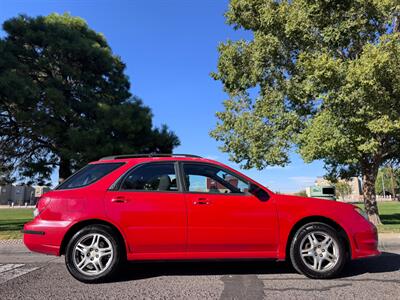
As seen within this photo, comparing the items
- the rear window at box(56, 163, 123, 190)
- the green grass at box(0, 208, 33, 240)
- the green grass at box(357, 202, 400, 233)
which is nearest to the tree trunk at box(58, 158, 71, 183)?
the green grass at box(0, 208, 33, 240)

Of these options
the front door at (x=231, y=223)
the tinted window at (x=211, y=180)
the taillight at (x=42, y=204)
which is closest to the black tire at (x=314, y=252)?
the front door at (x=231, y=223)

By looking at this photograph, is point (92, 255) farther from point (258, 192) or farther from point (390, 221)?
point (390, 221)

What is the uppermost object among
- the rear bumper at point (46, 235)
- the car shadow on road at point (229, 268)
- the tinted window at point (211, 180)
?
the tinted window at point (211, 180)

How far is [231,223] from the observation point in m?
5.20

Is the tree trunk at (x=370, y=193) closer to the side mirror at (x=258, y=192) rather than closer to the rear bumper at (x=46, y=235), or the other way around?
the side mirror at (x=258, y=192)

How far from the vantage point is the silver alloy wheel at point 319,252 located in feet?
17.1

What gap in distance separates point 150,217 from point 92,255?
0.91 m

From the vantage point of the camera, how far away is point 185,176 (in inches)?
217

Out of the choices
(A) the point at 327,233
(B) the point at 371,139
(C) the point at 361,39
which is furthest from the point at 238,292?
(C) the point at 361,39

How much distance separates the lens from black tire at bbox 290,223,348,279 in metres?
5.18

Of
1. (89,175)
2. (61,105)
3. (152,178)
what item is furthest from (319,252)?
(61,105)

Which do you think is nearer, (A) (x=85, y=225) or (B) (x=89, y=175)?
(A) (x=85, y=225)

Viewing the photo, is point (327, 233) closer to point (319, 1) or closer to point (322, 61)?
point (322, 61)

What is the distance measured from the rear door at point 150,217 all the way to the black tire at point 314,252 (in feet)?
4.97
